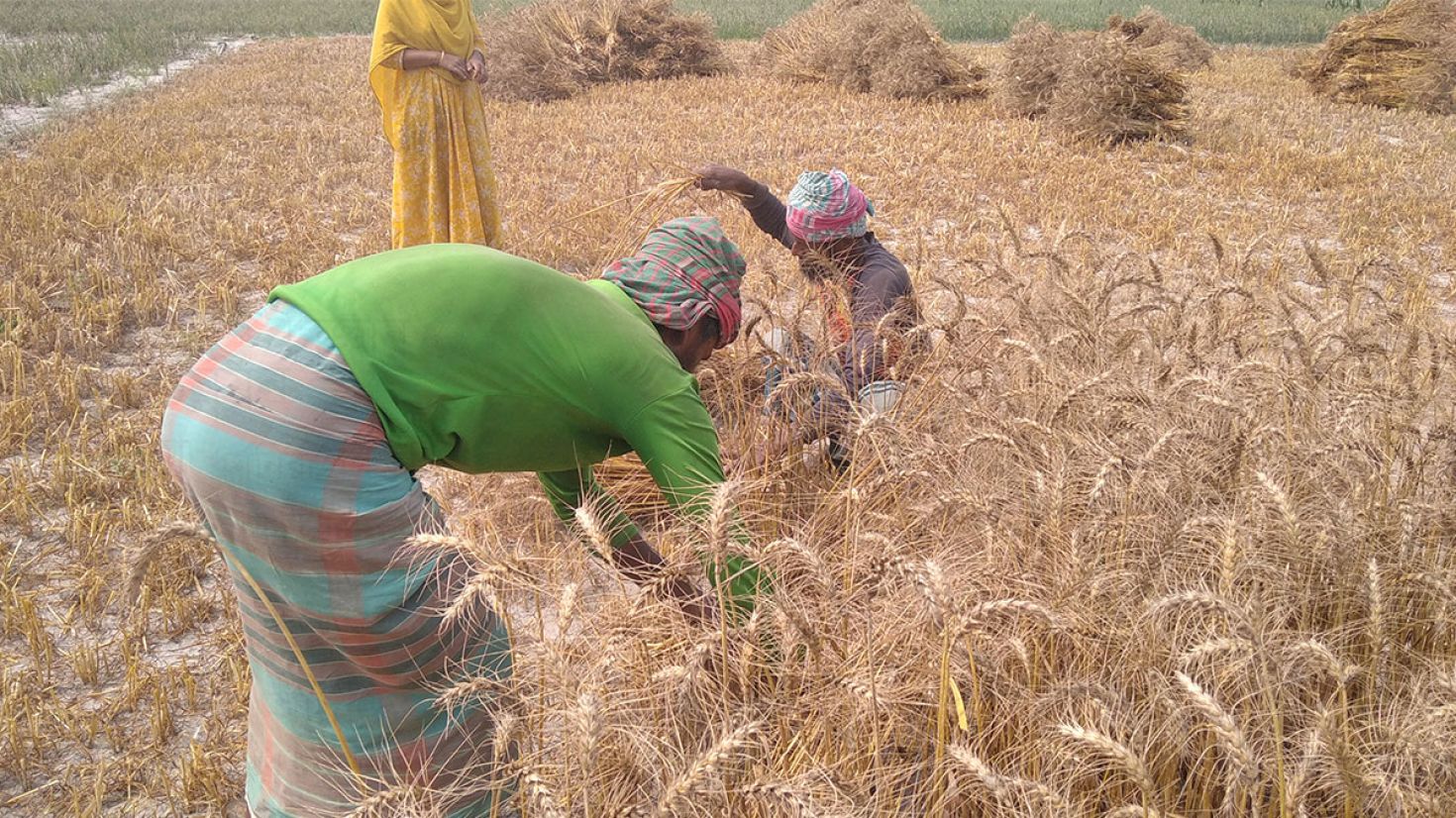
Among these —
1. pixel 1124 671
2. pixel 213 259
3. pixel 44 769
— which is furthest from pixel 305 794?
pixel 213 259

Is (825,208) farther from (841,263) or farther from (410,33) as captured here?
(410,33)

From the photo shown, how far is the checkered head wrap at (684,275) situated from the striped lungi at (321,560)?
0.56m

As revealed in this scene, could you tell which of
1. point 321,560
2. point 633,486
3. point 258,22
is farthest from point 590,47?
point 258,22

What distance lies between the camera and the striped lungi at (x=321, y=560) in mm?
1494

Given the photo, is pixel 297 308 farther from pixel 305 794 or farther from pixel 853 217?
pixel 853 217

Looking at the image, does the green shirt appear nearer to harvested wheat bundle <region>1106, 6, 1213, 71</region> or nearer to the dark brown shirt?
the dark brown shirt

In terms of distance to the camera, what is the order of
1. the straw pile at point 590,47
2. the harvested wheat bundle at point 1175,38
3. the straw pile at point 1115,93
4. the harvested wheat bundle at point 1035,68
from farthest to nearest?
the harvested wheat bundle at point 1175,38, the straw pile at point 590,47, the harvested wheat bundle at point 1035,68, the straw pile at point 1115,93

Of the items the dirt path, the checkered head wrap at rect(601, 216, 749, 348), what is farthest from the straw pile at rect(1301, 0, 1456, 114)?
the dirt path

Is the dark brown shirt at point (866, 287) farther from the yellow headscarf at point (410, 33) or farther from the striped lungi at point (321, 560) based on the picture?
the yellow headscarf at point (410, 33)

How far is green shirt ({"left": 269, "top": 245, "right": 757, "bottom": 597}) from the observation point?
1.56 metres

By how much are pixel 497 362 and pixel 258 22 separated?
25.3m

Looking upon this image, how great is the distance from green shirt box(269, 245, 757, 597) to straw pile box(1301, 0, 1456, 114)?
42.4 feet

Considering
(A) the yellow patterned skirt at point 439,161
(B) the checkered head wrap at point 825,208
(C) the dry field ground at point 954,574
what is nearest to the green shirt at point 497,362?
(C) the dry field ground at point 954,574

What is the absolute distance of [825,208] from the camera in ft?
10.9
